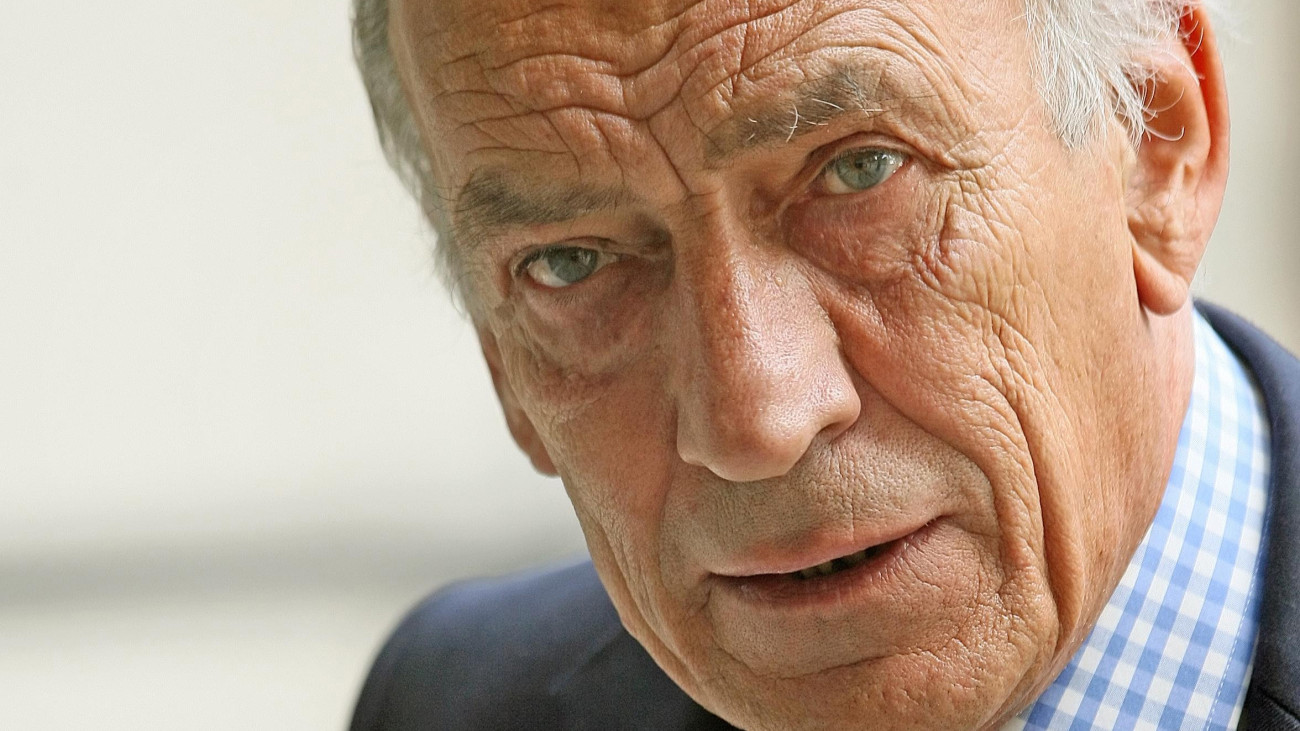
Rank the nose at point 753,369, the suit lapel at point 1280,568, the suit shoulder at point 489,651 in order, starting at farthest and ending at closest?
the suit shoulder at point 489,651
the suit lapel at point 1280,568
the nose at point 753,369

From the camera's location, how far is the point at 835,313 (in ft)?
4.40

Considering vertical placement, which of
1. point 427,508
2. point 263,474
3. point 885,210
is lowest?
point 427,508

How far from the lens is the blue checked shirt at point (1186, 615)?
1.55 metres

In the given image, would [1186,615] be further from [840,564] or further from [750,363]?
[750,363]

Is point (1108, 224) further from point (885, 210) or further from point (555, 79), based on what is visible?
point (555, 79)

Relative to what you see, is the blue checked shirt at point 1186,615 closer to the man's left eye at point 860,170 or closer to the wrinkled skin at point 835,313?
the wrinkled skin at point 835,313

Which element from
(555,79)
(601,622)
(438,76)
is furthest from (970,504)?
(601,622)

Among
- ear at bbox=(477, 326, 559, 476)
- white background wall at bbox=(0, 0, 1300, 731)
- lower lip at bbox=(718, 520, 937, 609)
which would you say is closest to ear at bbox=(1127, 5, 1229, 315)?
lower lip at bbox=(718, 520, 937, 609)

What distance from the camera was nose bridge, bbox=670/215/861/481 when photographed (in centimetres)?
126

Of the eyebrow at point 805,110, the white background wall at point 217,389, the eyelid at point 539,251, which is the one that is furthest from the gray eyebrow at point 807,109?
the white background wall at point 217,389

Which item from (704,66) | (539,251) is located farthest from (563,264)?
(704,66)

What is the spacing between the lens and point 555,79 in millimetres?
1363

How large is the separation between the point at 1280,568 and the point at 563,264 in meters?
0.99

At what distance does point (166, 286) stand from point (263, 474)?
723mm
